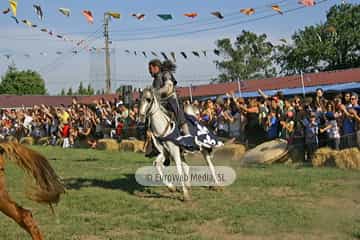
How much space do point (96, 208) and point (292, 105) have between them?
28.6 feet

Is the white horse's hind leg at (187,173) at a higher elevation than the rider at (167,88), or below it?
below

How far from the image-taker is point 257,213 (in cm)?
852

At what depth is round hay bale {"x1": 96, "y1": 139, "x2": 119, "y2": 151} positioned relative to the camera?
22.3 meters

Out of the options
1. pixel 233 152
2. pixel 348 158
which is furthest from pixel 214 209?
pixel 233 152

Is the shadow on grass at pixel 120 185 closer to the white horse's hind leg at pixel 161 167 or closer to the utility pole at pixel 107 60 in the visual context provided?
the white horse's hind leg at pixel 161 167

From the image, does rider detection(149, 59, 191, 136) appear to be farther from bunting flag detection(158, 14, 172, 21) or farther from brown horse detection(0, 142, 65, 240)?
bunting flag detection(158, 14, 172, 21)

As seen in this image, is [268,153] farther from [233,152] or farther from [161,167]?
[161,167]

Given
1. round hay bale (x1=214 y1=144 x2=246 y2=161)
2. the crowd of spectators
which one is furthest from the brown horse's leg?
round hay bale (x1=214 y1=144 x2=246 y2=161)

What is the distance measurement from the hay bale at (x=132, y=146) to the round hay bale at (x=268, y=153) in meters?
5.93

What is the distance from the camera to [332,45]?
182 ft

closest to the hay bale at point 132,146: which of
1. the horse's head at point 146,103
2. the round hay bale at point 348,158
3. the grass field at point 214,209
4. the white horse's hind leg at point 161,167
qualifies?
the grass field at point 214,209

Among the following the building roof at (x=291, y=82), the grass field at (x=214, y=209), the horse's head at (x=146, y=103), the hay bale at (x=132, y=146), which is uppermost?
the building roof at (x=291, y=82)

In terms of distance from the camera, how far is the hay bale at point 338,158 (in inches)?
523

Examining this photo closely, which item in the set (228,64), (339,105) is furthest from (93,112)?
(228,64)
